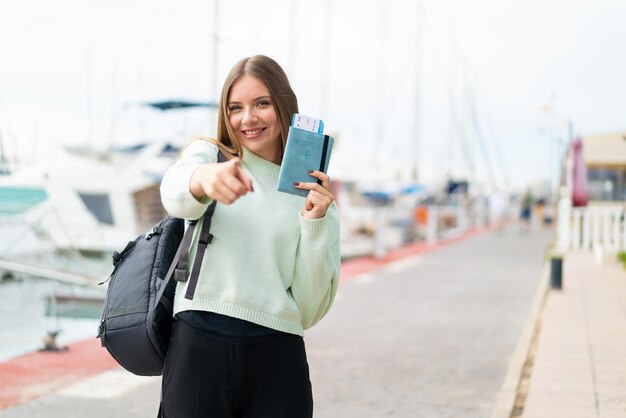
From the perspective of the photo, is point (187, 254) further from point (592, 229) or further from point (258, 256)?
point (592, 229)

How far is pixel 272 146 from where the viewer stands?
230 centimetres

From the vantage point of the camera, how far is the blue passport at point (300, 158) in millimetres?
2055

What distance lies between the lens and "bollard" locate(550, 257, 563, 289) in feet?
40.9

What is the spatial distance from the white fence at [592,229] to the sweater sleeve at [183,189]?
16.5 m

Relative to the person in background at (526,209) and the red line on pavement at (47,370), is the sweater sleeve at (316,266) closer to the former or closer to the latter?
the red line on pavement at (47,370)

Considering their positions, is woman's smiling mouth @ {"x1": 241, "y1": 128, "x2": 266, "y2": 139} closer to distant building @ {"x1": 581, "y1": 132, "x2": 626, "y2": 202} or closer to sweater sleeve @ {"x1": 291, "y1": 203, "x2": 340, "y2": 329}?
sweater sleeve @ {"x1": 291, "y1": 203, "x2": 340, "y2": 329}

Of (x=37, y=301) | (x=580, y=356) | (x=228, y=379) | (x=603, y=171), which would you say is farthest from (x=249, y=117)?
(x=603, y=171)

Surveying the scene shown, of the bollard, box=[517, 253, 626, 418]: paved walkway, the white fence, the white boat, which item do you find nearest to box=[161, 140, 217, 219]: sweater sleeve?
box=[517, 253, 626, 418]: paved walkway

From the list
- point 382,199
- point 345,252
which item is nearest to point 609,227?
point 345,252

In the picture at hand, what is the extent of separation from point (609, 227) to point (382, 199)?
2578 cm

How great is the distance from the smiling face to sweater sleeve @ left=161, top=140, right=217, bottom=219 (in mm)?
143

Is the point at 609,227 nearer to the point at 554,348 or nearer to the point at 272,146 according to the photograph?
the point at 554,348

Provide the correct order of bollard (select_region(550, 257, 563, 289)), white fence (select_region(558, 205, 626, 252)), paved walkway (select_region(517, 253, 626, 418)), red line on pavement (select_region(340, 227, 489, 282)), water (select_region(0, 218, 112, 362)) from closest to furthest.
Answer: paved walkway (select_region(517, 253, 626, 418))
water (select_region(0, 218, 112, 362))
bollard (select_region(550, 257, 563, 289))
red line on pavement (select_region(340, 227, 489, 282))
white fence (select_region(558, 205, 626, 252))

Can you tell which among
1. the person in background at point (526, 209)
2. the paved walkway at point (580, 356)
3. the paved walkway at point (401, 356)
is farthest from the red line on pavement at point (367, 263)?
the person in background at point (526, 209)
